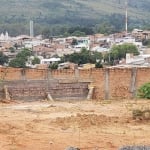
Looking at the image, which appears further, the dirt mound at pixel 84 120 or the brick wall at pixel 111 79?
the brick wall at pixel 111 79

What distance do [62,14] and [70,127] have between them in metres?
127

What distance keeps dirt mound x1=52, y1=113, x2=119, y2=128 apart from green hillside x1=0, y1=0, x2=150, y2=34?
103055 mm

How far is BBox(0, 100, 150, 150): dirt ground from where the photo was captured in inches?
337

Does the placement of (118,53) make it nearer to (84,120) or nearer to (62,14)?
(84,120)

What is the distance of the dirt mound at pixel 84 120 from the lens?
10375 millimetres

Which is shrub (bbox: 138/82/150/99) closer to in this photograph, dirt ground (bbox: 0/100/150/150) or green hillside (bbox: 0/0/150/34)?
dirt ground (bbox: 0/100/150/150)

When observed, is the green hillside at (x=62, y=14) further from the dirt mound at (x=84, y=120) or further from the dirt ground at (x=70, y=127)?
the dirt mound at (x=84, y=120)

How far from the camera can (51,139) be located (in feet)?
29.0

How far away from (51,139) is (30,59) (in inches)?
1849

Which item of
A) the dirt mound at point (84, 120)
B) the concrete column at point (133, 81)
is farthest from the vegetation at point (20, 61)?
the dirt mound at point (84, 120)

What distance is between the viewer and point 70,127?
10.1 m

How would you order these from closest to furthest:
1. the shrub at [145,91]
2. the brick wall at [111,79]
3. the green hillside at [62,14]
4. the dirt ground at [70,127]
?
1. the dirt ground at [70,127]
2. the shrub at [145,91]
3. the brick wall at [111,79]
4. the green hillside at [62,14]

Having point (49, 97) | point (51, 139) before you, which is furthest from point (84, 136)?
point (49, 97)

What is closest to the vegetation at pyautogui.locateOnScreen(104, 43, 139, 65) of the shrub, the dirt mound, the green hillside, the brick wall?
the brick wall
